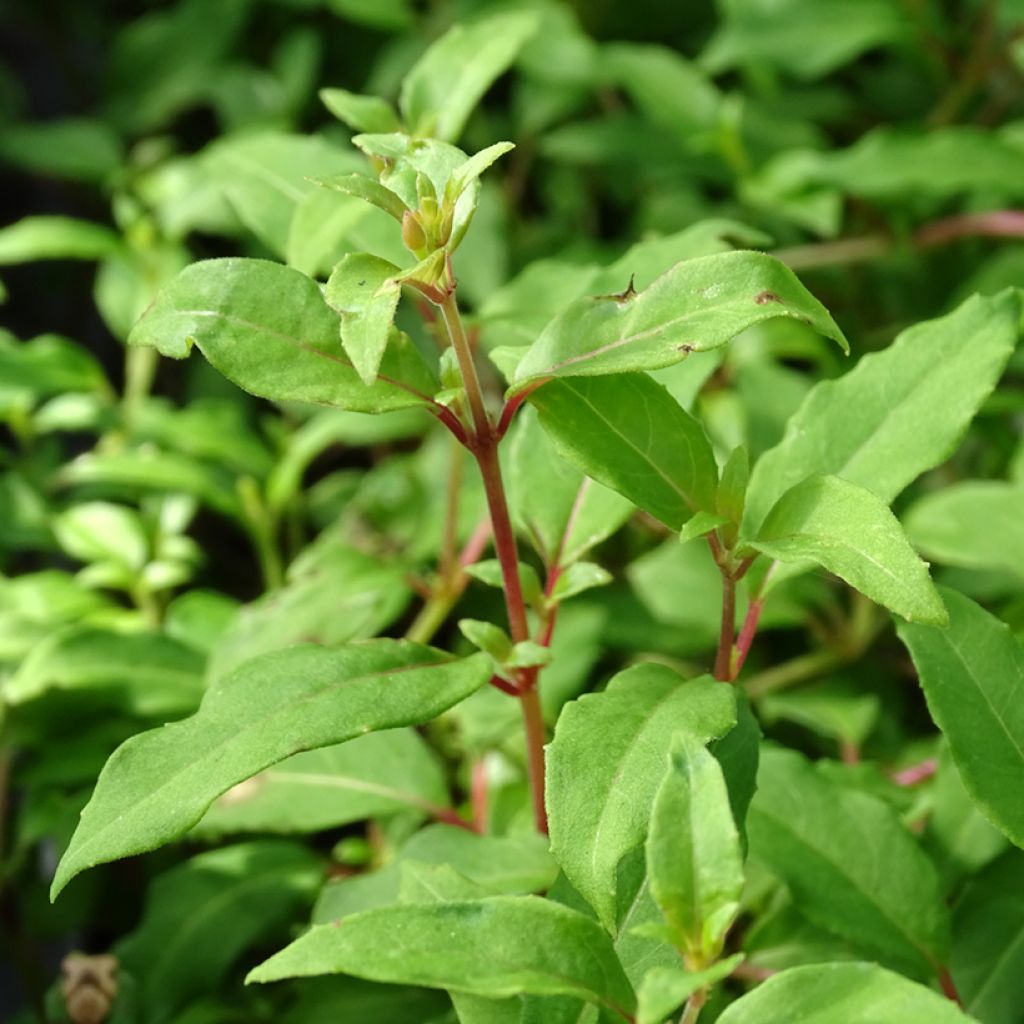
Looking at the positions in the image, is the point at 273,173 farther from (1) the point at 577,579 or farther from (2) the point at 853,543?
(2) the point at 853,543

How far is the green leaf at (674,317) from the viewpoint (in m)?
0.57

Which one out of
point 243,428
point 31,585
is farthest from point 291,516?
point 31,585

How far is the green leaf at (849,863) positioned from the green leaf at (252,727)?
0.23 metres

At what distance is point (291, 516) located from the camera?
131cm

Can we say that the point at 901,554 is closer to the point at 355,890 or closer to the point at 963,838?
the point at 963,838

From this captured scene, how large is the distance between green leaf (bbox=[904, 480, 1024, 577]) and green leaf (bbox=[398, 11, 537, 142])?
469mm

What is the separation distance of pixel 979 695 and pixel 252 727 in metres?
0.37

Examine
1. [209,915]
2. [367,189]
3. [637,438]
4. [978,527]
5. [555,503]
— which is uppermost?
[367,189]

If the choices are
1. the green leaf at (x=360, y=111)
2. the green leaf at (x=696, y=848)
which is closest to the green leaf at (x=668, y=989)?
the green leaf at (x=696, y=848)

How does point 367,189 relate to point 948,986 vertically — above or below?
above

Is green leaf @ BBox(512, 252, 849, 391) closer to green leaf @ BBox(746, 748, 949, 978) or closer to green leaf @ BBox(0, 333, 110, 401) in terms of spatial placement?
green leaf @ BBox(746, 748, 949, 978)

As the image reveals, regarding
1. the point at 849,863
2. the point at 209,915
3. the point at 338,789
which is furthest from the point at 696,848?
the point at 209,915

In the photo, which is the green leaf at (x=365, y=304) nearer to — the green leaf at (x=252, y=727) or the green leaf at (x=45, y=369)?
the green leaf at (x=252, y=727)

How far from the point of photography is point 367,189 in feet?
1.97
